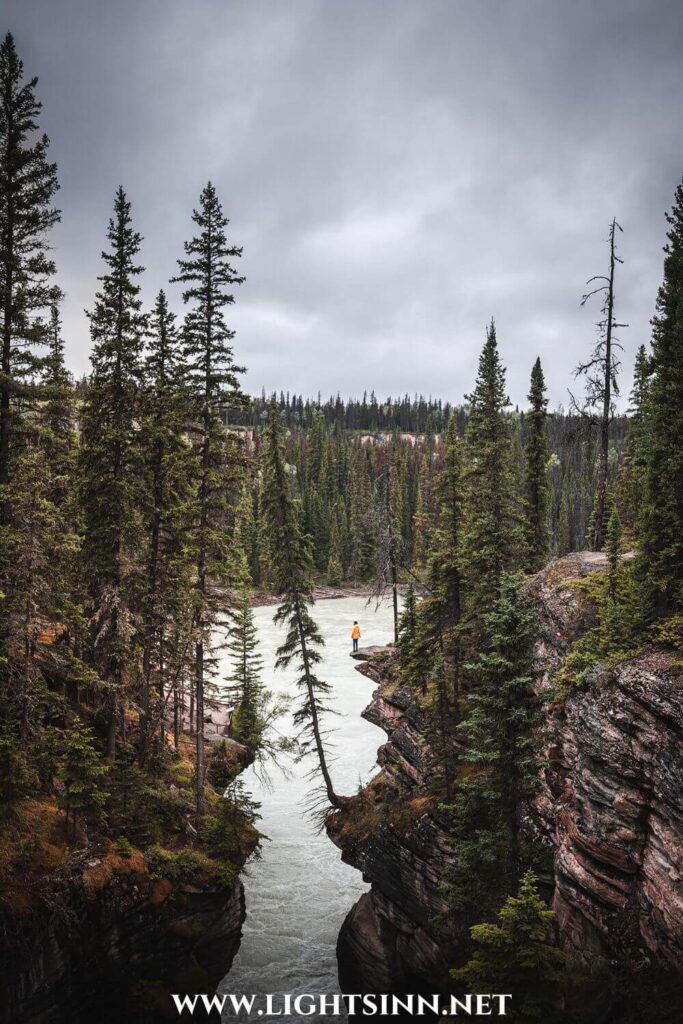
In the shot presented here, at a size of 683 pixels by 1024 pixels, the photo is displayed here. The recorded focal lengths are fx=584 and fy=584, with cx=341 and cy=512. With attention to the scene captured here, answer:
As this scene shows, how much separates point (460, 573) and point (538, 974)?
482 inches

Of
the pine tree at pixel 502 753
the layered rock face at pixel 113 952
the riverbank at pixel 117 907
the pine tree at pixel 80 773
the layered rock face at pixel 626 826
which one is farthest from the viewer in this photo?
the pine tree at pixel 80 773

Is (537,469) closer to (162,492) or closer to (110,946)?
(162,492)

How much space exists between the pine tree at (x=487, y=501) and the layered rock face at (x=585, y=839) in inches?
86.9

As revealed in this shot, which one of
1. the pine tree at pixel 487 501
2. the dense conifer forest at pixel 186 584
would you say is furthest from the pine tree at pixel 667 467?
the pine tree at pixel 487 501

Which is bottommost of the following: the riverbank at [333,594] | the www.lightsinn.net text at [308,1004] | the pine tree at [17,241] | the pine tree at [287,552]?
the www.lightsinn.net text at [308,1004]

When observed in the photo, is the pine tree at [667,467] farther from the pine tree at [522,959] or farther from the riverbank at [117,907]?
the riverbank at [117,907]

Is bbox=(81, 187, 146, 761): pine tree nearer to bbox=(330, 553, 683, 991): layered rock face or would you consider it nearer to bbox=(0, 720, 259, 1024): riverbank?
bbox=(0, 720, 259, 1024): riverbank

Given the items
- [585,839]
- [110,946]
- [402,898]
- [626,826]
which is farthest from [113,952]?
[626,826]

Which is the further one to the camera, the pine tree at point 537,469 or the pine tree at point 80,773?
the pine tree at point 537,469

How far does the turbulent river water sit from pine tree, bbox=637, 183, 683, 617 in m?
16.2

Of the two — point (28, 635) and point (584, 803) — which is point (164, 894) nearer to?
point (28, 635)

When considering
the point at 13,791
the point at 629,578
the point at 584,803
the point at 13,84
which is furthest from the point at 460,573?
the point at 13,84

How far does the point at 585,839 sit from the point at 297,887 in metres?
14.5

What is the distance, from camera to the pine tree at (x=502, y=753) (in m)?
13.3
